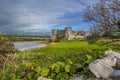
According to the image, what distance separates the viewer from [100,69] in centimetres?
580

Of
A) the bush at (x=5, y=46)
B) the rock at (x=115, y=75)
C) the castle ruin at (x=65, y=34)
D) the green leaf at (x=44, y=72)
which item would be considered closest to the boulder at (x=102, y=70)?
the rock at (x=115, y=75)

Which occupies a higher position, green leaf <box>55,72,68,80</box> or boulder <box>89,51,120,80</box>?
boulder <box>89,51,120,80</box>

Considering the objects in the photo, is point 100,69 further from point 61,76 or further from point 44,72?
point 44,72

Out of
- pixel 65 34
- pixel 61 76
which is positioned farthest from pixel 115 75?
pixel 65 34

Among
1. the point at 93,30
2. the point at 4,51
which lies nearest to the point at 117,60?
the point at 4,51

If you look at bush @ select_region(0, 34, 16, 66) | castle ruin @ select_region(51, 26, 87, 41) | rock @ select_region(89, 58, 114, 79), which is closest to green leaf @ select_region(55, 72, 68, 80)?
rock @ select_region(89, 58, 114, 79)

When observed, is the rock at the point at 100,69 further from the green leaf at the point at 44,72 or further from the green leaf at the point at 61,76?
the green leaf at the point at 44,72

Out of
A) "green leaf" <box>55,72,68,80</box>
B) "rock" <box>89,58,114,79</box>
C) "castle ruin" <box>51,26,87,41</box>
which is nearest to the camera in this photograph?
"rock" <box>89,58,114,79</box>

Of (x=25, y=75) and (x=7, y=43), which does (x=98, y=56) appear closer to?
(x=25, y=75)

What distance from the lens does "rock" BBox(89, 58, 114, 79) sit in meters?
5.80

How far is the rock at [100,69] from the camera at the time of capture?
580cm

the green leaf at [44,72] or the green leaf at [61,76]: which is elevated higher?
the green leaf at [44,72]

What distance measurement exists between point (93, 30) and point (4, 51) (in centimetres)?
1355

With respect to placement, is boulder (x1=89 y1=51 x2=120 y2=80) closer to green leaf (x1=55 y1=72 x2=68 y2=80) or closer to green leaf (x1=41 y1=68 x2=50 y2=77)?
green leaf (x1=55 y1=72 x2=68 y2=80)
